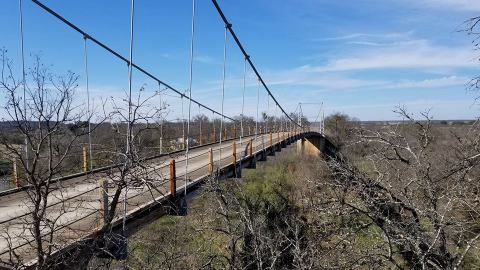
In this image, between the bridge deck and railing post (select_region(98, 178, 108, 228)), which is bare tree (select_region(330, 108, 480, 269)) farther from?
railing post (select_region(98, 178, 108, 228))

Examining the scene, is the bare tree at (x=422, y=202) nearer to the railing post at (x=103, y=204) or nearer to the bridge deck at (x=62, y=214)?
the bridge deck at (x=62, y=214)

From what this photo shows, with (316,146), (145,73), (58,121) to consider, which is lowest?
(316,146)

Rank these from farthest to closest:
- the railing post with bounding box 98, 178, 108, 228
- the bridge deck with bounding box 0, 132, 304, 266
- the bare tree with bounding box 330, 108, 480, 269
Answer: the bare tree with bounding box 330, 108, 480, 269, the railing post with bounding box 98, 178, 108, 228, the bridge deck with bounding box 0, 132, 304, 266

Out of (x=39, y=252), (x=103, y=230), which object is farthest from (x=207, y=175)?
(x=39, y=252)

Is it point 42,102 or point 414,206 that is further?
point 414,206

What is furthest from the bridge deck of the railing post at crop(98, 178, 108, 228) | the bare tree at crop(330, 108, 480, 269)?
the bare tree at crop(330, 108, 480, 269)

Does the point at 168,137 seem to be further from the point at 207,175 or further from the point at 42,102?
the point at 42,102

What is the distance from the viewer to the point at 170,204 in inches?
316

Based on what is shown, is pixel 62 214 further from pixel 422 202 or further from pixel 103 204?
pixel 422 202

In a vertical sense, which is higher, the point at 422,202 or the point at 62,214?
the point at 62,214

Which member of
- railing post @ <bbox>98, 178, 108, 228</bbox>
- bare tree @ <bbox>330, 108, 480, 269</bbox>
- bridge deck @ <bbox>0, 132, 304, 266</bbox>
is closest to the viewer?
bridge deck @ <bbox>0, 132, 304, 266</bbox>

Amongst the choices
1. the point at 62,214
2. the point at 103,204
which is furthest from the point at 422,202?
the point at 62,214

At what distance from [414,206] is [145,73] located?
22.5 ft

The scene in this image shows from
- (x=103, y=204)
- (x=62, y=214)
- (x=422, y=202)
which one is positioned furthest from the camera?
(x=422, y=202)
